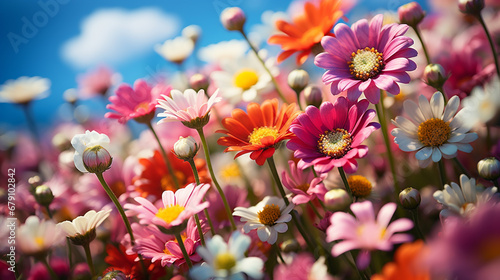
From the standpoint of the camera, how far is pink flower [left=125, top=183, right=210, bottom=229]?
74 cm

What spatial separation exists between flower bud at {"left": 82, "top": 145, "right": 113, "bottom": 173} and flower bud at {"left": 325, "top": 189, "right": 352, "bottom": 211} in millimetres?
484

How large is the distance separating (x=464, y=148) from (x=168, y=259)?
66cm

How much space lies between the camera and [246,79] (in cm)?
132

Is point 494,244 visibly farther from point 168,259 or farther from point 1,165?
point 1,165

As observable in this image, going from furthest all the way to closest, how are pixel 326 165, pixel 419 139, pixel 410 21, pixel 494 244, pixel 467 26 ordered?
pixel 467 26 → pixel 410 21 → pixel 419 139 → pixel 326 165 → pixel 494 244

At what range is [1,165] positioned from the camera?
171cm

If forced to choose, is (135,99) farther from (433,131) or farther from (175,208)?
(433,131)

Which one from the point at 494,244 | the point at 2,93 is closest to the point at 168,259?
the point at 494,244

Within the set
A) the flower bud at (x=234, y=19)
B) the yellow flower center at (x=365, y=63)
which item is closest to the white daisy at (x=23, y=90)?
the flower bud at (x=234, y=19)

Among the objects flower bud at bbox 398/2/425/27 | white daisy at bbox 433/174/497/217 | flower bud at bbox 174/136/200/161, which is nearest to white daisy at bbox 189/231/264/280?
flower bud at bbox 174/136/200/161

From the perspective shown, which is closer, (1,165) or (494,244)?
(494,244)

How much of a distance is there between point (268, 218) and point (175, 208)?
8.5 inches

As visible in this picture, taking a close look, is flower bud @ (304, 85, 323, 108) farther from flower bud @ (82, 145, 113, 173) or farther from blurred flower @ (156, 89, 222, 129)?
flower bud @ (82, 145, 113, 173)

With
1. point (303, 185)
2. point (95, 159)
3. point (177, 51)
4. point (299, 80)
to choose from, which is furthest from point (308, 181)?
point (177, 51)
